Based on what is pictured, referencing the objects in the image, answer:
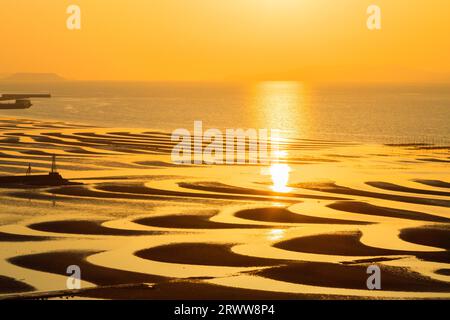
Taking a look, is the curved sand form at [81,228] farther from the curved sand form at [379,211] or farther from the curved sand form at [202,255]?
the curved sand form at [379,211]

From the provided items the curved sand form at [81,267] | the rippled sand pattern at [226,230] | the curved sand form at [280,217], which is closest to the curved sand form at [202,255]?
the rippled sand pattern at [226,230]

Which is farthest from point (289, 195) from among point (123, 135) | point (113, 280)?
point (123, 135)

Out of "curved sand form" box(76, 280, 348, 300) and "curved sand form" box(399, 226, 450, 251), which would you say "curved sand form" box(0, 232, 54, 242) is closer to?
"curved sand form" box(76, 280, 348, 300)

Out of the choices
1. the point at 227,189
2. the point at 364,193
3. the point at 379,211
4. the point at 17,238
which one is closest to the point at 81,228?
the point at 17,238

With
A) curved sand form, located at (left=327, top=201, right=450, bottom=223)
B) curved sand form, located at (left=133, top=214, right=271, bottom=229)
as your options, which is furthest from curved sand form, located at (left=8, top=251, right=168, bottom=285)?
curved sand form, located at (left=327, top=201, right=450, bottom=223)

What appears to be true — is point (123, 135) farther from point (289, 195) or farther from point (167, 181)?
point (289, 195)

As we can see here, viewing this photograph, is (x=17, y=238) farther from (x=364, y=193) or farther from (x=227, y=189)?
(x=364, y=193)
